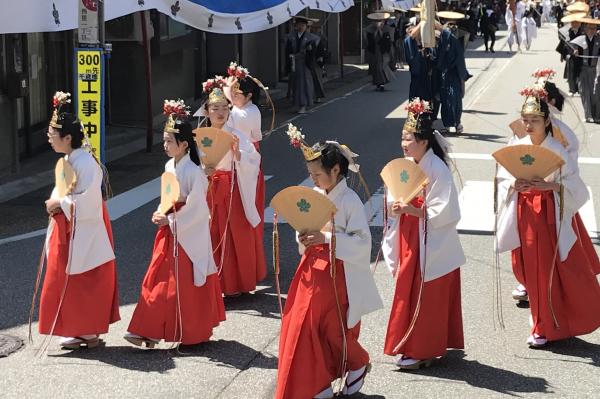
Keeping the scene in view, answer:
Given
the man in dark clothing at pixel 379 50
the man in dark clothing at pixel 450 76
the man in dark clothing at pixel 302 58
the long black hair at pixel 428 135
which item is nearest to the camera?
the long black hair at pixel 428 135

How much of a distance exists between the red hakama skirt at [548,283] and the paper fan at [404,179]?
101 centimetres

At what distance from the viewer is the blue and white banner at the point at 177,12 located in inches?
472

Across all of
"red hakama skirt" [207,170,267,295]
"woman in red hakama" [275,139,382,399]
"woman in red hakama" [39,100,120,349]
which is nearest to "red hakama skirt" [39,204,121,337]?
"woman in red hakama" [39,100,120,349]

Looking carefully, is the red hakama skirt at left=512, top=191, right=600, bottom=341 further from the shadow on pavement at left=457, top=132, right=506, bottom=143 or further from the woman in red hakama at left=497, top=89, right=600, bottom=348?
the shadow on pavement at left=457, top=132, right=506, bottom=143

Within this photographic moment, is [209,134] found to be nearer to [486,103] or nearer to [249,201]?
[249,201]

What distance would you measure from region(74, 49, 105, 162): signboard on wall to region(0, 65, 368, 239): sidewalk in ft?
2.81

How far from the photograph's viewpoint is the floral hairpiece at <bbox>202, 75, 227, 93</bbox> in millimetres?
8758

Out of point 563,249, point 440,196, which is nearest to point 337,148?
point 440,196

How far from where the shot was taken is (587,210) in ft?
39.2

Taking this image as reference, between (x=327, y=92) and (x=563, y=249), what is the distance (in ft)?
59.4

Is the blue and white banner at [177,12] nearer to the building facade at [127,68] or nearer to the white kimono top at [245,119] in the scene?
the building facade at [127,68]

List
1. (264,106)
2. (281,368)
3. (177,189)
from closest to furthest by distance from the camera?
(281,368) < (177,189) < (264,106)

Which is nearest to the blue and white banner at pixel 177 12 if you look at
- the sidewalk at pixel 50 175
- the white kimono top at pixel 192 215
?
the sidewalk at pixel 50 175

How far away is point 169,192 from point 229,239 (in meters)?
1.57
